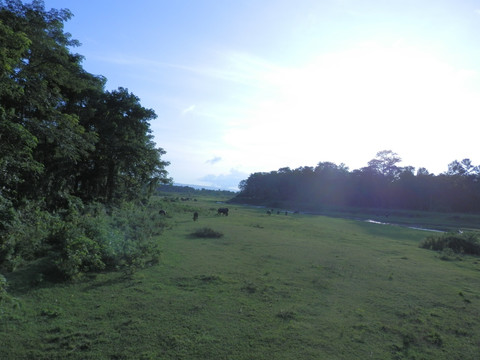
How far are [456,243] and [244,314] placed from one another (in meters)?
17.4

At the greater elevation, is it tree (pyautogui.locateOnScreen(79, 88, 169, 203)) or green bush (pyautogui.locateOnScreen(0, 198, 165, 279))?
tree (pyautogui.locateOnScreen(79, 88, 169, 203))

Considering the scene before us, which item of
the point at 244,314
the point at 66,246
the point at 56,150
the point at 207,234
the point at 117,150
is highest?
the point at 117,150

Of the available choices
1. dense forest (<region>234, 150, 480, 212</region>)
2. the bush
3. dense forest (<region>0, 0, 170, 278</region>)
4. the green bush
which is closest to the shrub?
dense forest (<region>0, 0, 170, 278</region>)

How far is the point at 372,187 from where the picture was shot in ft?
245

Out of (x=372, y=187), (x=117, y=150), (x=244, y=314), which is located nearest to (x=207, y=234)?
(x=117, y=150)

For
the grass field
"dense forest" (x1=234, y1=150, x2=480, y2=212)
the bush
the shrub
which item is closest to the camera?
the grass field

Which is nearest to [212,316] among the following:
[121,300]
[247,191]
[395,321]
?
[121,300]

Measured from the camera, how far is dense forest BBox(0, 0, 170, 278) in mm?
8688

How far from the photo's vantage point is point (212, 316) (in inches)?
248

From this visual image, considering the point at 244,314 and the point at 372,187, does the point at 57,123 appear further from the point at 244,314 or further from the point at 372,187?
the point at 372,187

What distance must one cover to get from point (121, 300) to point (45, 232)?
18.0ft

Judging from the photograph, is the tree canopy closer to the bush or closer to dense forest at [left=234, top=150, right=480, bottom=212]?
the bush

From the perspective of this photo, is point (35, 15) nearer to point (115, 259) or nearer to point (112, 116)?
point (112, 116)

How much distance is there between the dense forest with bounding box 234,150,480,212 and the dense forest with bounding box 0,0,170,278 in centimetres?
6171
